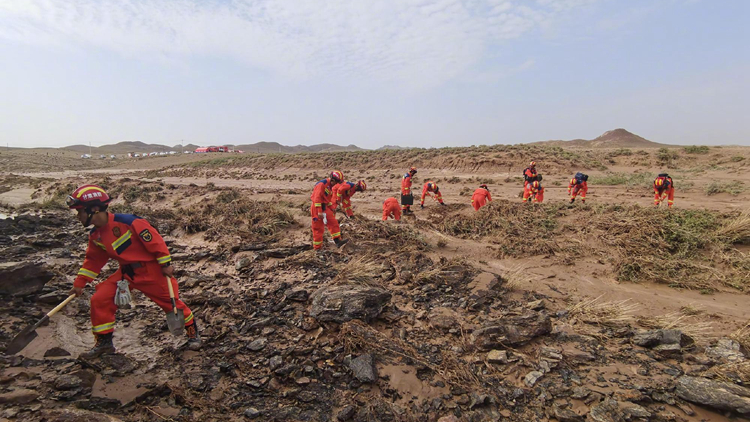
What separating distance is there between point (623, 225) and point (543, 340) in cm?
490

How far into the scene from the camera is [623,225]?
7418 millimetres

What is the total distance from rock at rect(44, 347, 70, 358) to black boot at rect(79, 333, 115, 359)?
0.23m

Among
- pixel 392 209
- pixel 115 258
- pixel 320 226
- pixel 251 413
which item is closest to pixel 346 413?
pixel 251 413

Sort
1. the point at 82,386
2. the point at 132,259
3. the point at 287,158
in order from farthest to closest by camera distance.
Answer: the point at 287,158 → the point at 132,259 → the point at 82,386

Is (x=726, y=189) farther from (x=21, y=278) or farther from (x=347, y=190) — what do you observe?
(x=21, y=278)

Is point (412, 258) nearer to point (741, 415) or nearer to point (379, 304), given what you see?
point (379, 304)

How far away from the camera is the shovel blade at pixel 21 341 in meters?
3.29

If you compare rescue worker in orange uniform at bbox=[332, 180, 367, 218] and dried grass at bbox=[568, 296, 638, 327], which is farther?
rescue worker in orange uniform at bbox=[332, 180, 367, 218]

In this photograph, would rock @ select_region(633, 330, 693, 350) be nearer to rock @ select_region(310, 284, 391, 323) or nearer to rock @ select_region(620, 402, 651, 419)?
rock @ select_region(620, 402, 651, 419)

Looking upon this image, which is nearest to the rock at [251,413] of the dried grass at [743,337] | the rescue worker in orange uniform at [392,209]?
the dried grass at [743,337]

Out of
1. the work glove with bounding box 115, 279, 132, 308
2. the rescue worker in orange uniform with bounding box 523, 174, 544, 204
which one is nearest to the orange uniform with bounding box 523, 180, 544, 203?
the rescue worker in orange uniform with bounding box 523, 174, 544, 204

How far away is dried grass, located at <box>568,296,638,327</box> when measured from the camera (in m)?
4.45

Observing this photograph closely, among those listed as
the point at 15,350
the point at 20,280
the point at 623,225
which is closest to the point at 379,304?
the point at 15,350

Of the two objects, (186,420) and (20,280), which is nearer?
(186,420)
